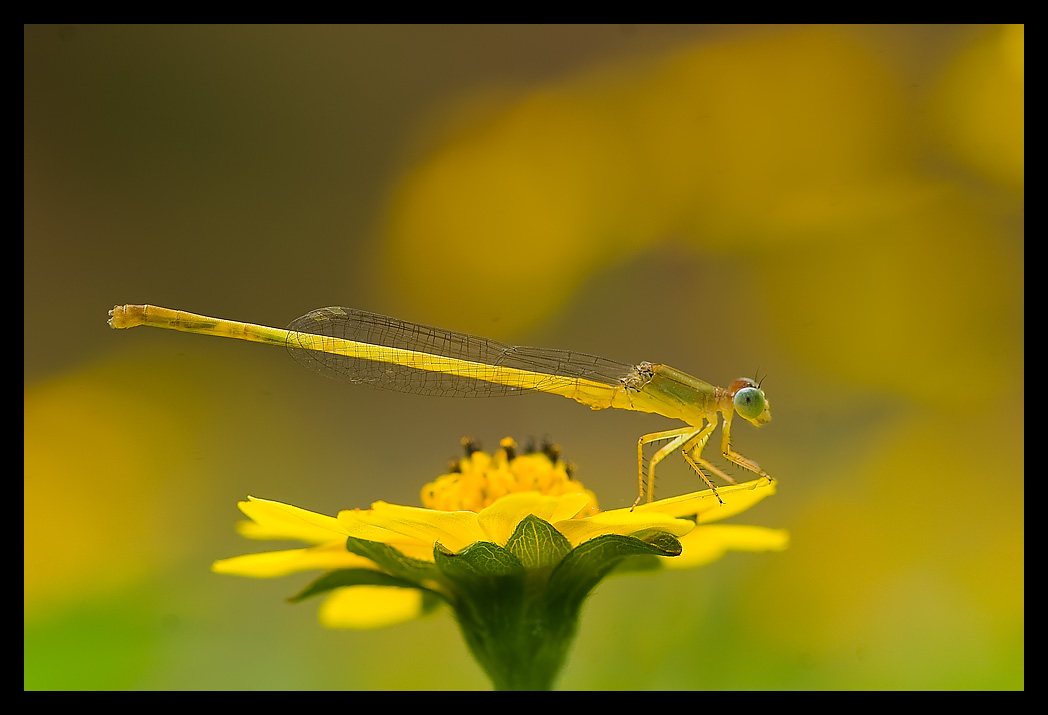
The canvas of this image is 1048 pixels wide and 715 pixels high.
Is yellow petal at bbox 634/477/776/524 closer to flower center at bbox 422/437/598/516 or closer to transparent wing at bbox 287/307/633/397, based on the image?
flower center at bbox 422/437/598/516

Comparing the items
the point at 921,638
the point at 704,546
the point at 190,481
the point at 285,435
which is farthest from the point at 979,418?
the point at 190,481

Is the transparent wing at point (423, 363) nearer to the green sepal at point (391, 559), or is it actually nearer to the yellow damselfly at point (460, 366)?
the yellow damselfly at point (460, 366)

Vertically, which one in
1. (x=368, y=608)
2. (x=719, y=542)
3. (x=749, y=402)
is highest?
(x=749, y=402)

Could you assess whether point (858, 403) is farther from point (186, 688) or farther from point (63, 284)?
point (63, 284)

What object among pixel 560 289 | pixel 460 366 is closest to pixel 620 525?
pixel 460 366

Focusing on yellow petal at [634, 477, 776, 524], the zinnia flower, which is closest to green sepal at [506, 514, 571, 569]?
the zinnia flower

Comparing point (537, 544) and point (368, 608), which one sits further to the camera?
point (368, 608)

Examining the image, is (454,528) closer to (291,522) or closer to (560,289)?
(291,522)
